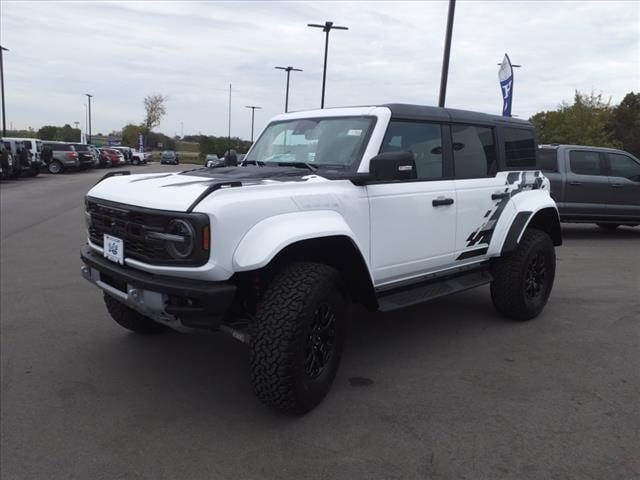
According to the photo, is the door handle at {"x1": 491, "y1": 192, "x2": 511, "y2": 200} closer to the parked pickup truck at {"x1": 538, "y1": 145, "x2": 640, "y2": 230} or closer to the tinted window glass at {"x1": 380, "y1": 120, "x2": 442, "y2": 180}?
the tinted window glass at {"x1": 380, "y1": 120, "x2": 442, "y2": 180}

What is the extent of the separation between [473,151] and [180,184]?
257 cm

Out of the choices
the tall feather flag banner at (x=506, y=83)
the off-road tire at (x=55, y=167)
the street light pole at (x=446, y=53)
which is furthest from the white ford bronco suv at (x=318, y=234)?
the off-road tire at (x=55, y=167)

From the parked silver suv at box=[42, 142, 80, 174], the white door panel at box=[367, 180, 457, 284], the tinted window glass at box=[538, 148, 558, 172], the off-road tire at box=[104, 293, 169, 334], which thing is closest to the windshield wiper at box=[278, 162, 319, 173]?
the white door panel at box=[367, 180, 457, 284]

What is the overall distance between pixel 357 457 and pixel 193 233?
143 centimetres

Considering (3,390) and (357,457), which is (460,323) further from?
(3,390)

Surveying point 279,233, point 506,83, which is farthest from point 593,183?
point 279,233

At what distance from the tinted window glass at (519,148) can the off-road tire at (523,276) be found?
2.17 feet

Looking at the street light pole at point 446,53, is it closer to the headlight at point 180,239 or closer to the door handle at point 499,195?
the door handle at point 499,195

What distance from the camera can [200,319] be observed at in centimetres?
280

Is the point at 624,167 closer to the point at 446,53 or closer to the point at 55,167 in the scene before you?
the point at 446,53

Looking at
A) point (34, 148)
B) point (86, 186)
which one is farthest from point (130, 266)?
point (34, 148)

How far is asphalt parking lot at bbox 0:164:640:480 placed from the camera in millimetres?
2699

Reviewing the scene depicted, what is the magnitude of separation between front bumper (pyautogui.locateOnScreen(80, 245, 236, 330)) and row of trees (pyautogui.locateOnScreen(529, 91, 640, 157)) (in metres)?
35.7

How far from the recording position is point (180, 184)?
325cm
